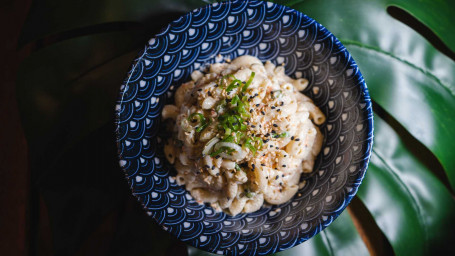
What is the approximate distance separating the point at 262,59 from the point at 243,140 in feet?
2.13

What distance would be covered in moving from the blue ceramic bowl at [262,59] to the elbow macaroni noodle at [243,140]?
77 mm

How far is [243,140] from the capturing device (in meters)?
1.88

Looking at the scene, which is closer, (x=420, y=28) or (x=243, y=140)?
(x=243, y=140)

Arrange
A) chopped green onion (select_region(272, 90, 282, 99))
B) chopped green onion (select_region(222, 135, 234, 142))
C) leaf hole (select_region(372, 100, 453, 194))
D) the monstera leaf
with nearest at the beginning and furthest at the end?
chopped green onion (select_region(222, 135, 234, 142)), chopped green onion (select_region(272, 90, 282, 99)), the monstera leaf, leaf hole (select_region(372, 100, 453, 194))

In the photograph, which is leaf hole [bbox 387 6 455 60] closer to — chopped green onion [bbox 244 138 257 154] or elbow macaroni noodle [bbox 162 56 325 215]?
elbow macaroni noodle [bbox 162 56 325 215]

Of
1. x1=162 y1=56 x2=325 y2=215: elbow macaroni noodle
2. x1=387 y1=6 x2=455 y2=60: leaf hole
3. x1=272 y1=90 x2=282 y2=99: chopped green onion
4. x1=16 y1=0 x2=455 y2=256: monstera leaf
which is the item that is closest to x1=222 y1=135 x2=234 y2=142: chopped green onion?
x1=162 y1=56 x2=325 y2=215: elbow macaroni noodle

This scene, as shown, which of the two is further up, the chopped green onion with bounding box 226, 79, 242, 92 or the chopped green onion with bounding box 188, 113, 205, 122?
the chopped green onion with bounding box 226, 79, 242, 92

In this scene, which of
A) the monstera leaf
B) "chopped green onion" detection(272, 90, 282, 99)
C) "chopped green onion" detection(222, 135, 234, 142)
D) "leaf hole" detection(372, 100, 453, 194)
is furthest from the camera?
"leaf hole" detection(372, 100, 453, 194)

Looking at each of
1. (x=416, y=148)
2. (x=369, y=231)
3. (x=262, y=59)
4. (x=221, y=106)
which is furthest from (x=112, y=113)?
(x=416, y=148)

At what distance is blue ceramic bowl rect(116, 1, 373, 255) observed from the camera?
6.26ft

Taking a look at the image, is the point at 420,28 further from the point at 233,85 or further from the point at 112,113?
the point at 112,113

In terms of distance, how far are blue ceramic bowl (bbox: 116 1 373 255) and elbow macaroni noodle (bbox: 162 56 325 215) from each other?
0.25ft

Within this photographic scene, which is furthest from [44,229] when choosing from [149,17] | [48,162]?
[149,17]

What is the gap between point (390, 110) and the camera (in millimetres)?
2309
